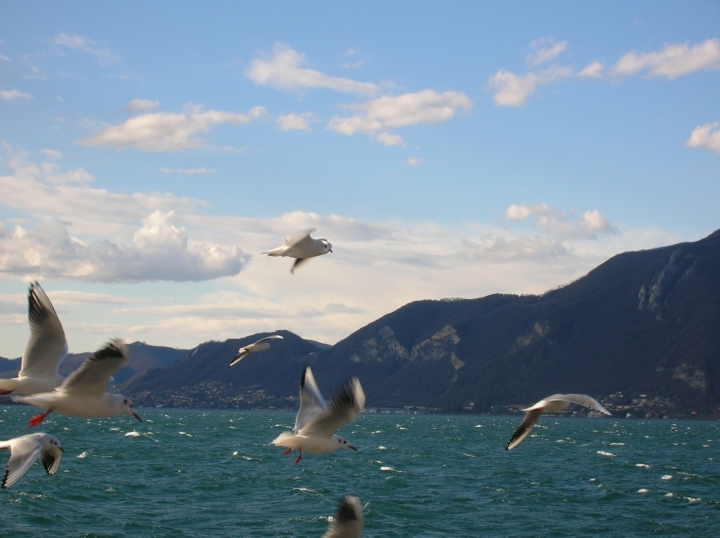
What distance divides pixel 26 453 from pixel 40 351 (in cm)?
167

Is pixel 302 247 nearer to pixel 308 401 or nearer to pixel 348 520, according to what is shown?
pixel 308 401

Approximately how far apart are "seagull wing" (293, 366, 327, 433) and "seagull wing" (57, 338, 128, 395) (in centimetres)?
391

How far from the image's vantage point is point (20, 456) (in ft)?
45.3

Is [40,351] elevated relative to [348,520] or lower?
elevated

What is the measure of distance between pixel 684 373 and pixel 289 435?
17790 cm

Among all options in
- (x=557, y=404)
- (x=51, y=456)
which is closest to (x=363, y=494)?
(x=51, y=456)

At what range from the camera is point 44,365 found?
553 inches

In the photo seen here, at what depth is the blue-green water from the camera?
3175cm

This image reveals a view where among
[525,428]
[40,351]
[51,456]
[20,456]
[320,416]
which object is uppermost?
[40,351]

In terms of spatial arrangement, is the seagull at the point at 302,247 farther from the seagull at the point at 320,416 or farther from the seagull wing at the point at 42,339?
the seagull wing at the point at 42,339

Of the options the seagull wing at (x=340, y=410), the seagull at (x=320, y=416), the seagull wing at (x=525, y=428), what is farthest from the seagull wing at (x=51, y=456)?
the seagull wing at (x=525, y=428)

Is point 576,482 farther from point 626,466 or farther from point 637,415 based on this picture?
point 637,415

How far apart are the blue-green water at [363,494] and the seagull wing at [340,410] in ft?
53.6

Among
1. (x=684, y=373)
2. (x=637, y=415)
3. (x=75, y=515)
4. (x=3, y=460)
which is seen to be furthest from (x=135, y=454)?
(x=684, y=373)
